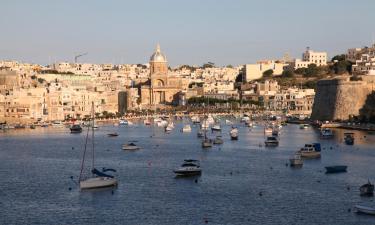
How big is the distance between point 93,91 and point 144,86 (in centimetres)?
1422

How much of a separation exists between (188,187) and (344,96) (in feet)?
93.3

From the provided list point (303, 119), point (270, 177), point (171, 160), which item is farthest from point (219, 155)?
point (303, 119)

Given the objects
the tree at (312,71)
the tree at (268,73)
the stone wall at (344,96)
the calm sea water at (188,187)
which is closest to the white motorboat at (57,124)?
the stone wall at (344,96)

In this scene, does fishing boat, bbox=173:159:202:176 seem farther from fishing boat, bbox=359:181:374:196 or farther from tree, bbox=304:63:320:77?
tree, bbox=304:63:320:77

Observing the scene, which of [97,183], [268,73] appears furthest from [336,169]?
[268,73]

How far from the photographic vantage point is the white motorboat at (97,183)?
21422mm

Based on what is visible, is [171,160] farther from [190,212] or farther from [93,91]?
[93,91]

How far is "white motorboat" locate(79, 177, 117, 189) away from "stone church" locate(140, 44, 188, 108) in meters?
61.6

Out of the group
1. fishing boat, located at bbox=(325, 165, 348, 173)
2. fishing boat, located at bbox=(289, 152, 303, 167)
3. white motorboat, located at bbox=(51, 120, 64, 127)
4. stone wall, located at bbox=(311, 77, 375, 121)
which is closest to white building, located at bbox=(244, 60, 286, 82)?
white motorboat, located at bbox=(51, 120, 64, 127)

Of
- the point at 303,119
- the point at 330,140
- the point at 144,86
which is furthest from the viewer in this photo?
the point at 144,86

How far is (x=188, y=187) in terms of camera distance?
21891 mm

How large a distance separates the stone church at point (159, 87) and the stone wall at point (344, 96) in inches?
1365

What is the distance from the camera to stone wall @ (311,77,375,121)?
4869cm

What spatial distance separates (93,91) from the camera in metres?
72.6
